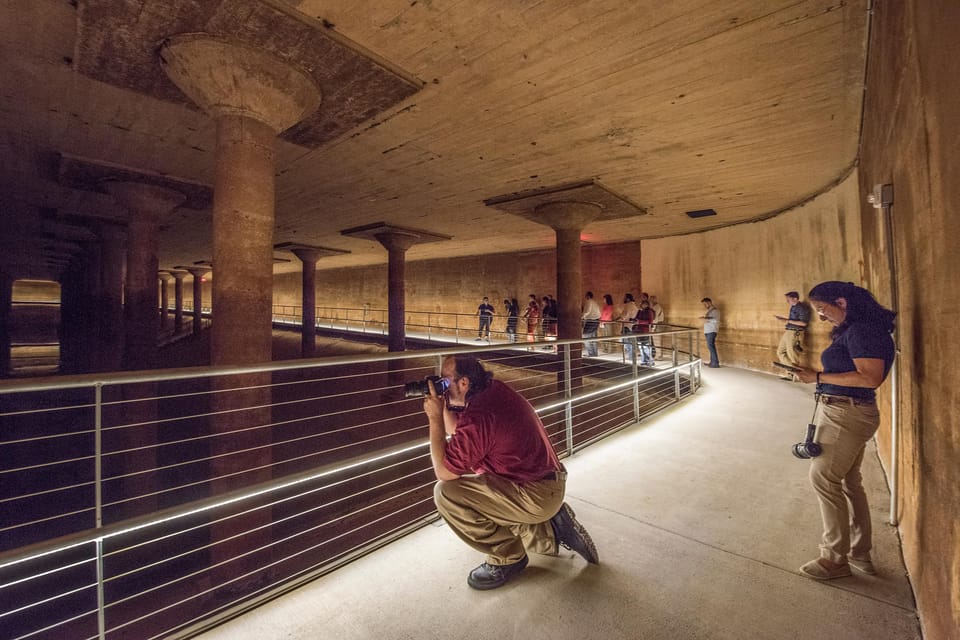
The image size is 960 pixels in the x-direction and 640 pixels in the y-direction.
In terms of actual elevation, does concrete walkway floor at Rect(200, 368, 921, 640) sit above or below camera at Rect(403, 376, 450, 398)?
below

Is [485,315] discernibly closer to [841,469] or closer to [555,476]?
[555,476]

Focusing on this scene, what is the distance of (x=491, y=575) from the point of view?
2174mm

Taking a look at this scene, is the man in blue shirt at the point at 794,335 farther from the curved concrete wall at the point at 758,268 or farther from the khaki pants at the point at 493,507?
the khaki pants at the point at 493,507

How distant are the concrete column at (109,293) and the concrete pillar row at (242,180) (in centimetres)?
1024

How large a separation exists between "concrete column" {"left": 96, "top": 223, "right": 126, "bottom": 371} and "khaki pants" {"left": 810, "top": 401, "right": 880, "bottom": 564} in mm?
14668

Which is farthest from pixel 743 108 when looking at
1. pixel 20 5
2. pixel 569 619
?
pixel 20 5

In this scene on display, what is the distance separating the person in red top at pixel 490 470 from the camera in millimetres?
2111

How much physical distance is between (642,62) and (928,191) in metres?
3.09

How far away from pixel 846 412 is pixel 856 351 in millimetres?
339

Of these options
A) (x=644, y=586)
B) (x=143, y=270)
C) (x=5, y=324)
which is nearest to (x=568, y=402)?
(x=644, y=586)

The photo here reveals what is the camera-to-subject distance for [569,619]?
1.96m

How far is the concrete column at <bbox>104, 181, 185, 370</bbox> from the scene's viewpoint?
815 cm

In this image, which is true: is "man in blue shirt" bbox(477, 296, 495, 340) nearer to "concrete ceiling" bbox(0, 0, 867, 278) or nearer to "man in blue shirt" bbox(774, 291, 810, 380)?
"concrete ceiling" bbox(0, 0, 867, 278)

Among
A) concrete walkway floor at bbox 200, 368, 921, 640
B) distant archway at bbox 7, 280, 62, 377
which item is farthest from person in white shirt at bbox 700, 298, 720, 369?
distant archway at bbox 7, 280, 62, 377
